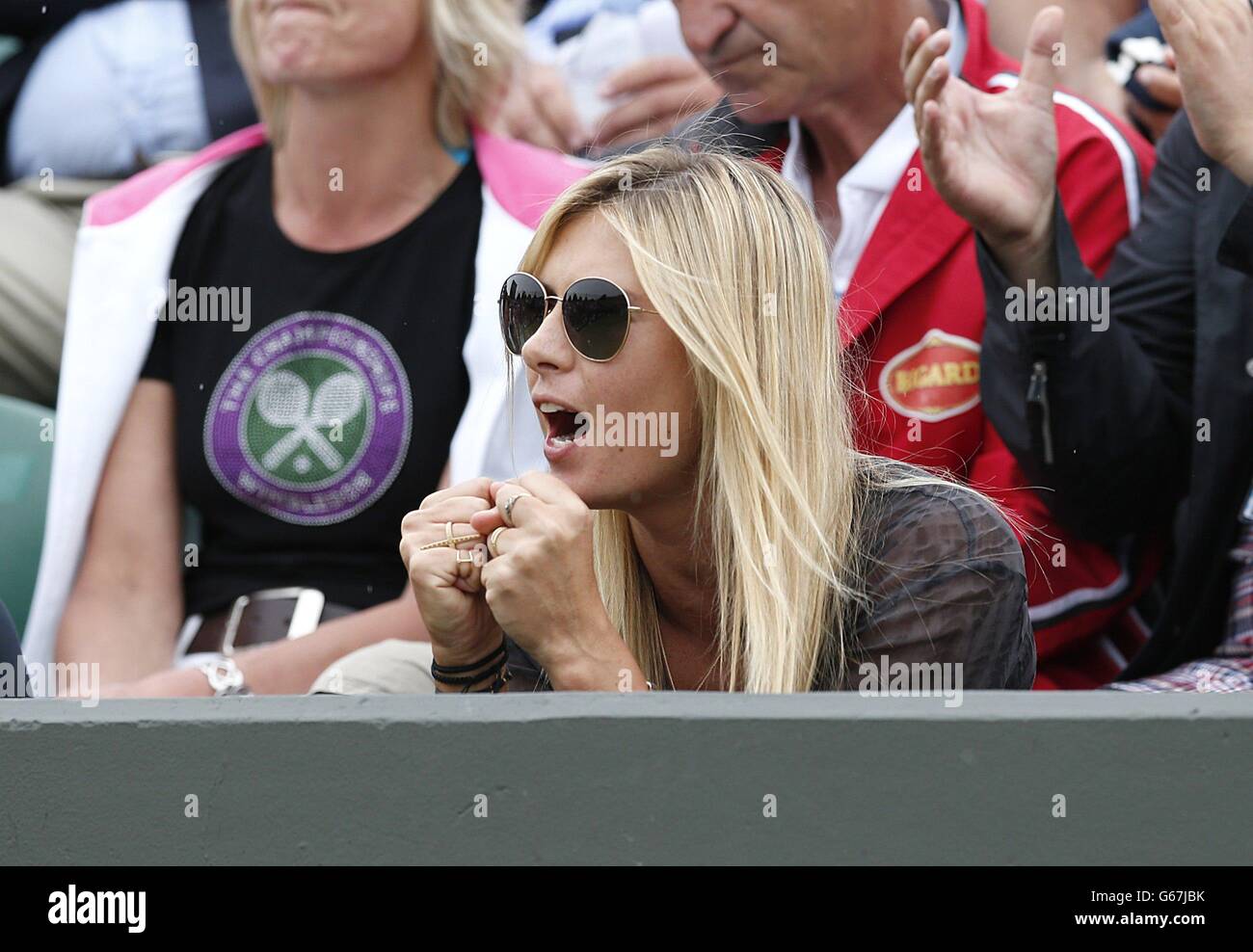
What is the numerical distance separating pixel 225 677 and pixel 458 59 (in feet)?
3.52

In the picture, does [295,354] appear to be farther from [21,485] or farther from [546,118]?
[546,118]

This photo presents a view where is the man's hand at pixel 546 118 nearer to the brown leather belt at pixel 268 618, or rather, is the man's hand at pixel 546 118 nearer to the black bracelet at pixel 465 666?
the brown leather belt at pixel 268 618

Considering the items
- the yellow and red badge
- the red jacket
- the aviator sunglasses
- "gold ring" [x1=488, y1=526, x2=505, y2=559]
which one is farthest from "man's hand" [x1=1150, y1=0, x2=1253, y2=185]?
"gold ring" [x1=488, y1=526, x2=505, y2=559]

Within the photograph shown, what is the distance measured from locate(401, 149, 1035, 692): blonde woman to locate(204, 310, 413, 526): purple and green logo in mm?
760

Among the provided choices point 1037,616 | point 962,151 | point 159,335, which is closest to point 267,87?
point 159,335

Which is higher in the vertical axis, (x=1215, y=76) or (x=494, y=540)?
(x=1215, y=76)

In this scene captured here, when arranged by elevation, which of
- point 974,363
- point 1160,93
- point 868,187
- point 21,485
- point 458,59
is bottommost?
point 21,485

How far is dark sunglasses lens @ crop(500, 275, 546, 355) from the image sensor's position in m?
1.94

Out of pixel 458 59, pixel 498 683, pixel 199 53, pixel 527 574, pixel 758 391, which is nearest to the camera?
pixel 527 574

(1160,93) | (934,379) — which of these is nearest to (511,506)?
(934,379)

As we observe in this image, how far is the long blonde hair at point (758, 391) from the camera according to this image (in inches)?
73.2

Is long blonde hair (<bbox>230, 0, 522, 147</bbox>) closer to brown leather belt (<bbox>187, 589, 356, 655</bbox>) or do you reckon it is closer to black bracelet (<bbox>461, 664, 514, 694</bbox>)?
brown leather belt (<bbox>187, 589, 356, 655</bbox>)

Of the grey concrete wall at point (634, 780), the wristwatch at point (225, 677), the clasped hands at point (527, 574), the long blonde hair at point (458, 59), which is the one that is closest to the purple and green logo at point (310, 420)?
the wristwatch at point (225, 677)

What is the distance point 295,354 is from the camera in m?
2.77
